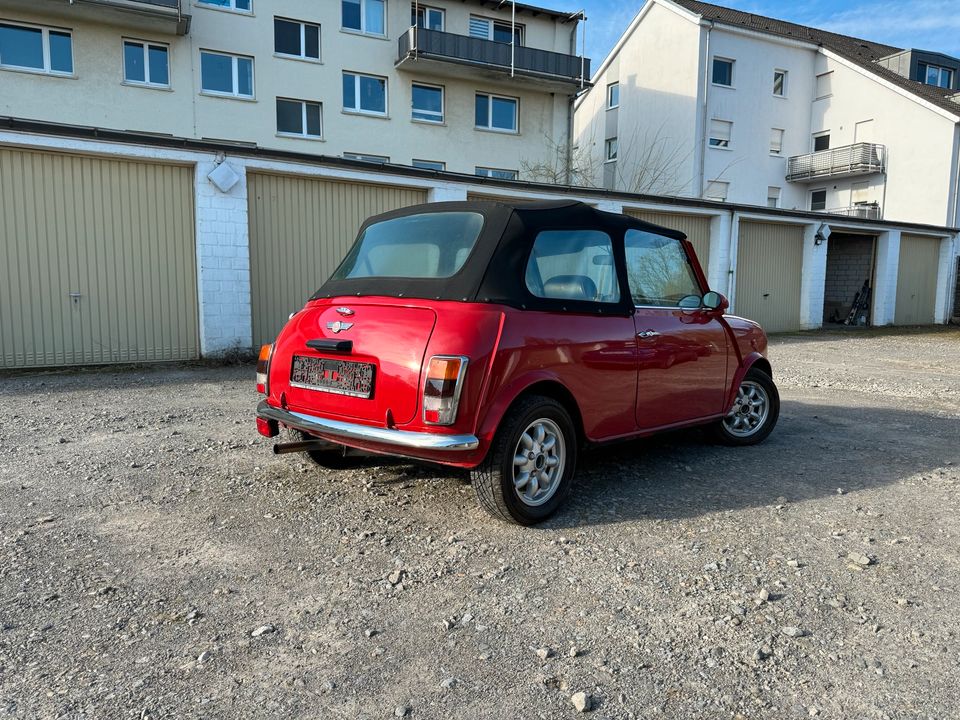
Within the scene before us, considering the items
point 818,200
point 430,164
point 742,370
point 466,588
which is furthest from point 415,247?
point 818,200

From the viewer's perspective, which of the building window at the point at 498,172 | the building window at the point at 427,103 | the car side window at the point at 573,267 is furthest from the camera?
the building window at the point at 498,172

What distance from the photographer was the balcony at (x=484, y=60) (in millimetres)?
23703

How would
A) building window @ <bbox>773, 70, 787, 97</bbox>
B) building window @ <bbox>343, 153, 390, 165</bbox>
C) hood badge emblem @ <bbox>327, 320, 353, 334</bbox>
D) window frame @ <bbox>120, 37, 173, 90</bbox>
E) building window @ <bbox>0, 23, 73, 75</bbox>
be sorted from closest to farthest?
hood badge emblem @ <bbox>327, 320, 353, 334</bbox> → building window @ <bbox>0, 23, 73, 75</bbox> → window frame @ <bbox>120, 37, 173, 90</bbox> → building window @ <bbox>343, 153, 390, 165</bbox> → building window @ <bbox>773, 70, 787, 97</bbox>

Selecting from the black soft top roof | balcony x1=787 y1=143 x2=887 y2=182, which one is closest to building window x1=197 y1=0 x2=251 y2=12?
the black soft top roof

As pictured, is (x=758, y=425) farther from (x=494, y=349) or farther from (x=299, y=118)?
(x=299, y=118)

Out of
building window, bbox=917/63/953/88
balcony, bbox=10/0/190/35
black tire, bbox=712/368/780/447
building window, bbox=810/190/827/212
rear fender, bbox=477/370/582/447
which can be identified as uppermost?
building window, bbox=917/63/953/88

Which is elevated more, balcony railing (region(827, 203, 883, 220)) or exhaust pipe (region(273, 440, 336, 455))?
balcony railing (region(827, 203, 883, 220))

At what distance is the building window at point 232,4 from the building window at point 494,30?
7.98 meters

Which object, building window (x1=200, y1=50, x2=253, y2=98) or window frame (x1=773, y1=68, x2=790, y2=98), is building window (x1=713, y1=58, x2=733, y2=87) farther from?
building window (x1=200, y1=50, x2=253, y2=98)

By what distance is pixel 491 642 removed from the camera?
2.76 metres

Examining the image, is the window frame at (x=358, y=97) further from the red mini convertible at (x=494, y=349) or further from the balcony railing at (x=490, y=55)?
the red mini convertible at (x=494, y=349)

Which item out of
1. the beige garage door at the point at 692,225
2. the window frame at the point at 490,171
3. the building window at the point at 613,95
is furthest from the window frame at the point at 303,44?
the building window at the point at 613,95

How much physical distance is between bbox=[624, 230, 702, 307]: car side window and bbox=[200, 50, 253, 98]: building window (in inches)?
814

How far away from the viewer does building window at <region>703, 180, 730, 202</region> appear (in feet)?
102
